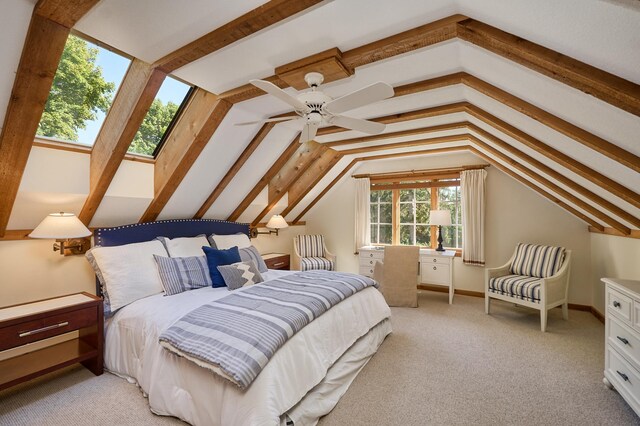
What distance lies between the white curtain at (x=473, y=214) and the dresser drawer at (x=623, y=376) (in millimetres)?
2450

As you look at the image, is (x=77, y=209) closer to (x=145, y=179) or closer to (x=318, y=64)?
(x=145, y=179)

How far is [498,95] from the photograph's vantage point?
2064mm

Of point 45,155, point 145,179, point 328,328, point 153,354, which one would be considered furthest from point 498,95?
point 45,155

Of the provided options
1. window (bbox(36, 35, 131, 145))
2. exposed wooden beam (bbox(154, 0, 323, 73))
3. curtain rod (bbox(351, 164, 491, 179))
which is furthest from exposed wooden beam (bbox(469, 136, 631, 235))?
window (bbox(36, 35, 131, 145))

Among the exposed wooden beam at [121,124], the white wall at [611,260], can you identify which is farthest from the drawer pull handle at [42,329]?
the white wall at [611,260]

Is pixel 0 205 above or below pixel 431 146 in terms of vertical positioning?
below

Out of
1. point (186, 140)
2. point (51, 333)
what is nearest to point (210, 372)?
point (51, 333)

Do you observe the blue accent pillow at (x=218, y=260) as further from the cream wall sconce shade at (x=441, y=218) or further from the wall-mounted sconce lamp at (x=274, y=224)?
the cream wall sconce shade at (x=441, y=218)

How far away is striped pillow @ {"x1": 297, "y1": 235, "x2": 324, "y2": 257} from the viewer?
18.4ft

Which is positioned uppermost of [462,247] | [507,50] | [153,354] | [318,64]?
[318,64]

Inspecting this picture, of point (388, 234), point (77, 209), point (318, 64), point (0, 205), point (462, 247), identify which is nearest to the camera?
point (318, 64)

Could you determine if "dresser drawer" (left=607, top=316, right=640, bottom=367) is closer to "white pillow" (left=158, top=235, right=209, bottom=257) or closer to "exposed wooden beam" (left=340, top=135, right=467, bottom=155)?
"exposed wooden beam" (left=340, top=135, right=467, bottom=155)

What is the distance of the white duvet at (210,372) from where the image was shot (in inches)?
64.7

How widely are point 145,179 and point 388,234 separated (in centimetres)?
415
